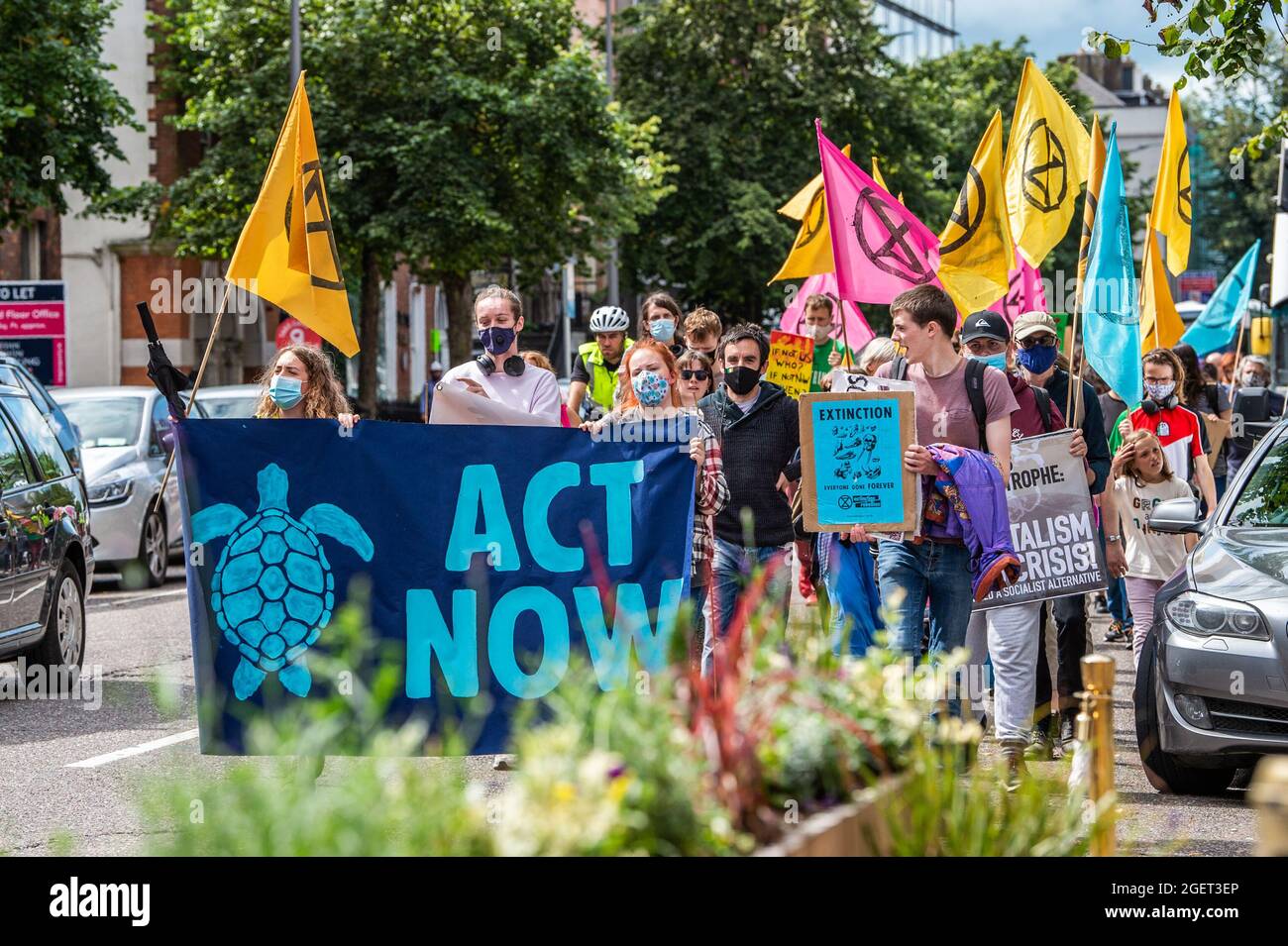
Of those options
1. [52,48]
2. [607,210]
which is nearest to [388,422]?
[52,48]

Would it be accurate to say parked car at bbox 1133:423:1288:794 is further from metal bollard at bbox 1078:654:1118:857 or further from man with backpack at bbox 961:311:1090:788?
metal bollard at bbox 1078:654:1118:857

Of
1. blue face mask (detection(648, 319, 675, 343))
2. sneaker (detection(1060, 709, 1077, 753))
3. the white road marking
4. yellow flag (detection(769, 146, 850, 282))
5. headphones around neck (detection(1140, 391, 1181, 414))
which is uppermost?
yellow flag (detection(769, 146, 850, 282))

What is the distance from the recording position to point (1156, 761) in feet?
25.2

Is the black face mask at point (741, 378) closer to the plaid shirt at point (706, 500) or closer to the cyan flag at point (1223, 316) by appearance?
the plaid shirt at point (706, 500)

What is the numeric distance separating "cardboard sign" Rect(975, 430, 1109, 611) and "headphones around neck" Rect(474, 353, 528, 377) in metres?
2.11

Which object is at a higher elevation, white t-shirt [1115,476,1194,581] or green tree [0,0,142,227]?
green tree [0,0,142,227]

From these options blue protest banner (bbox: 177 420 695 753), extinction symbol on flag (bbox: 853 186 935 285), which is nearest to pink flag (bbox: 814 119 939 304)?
extinction symbol on flag (bbox: 853 186 935 285)

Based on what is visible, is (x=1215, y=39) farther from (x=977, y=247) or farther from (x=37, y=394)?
(x=37, y=394)

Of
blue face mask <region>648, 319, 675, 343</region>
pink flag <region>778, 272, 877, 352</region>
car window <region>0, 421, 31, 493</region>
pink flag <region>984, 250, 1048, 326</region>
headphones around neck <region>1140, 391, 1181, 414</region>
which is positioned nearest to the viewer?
blue face mask <region>648, 319, 675, 343</region>

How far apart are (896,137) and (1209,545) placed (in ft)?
136

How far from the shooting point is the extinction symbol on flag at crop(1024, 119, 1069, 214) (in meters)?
12.2

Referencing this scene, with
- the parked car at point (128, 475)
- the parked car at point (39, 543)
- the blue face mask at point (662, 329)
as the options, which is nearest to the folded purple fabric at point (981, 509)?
the blue face mask at point (662, 329)

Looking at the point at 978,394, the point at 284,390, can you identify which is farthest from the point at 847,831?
the point at 284,390

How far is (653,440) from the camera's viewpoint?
7238 millimetres
